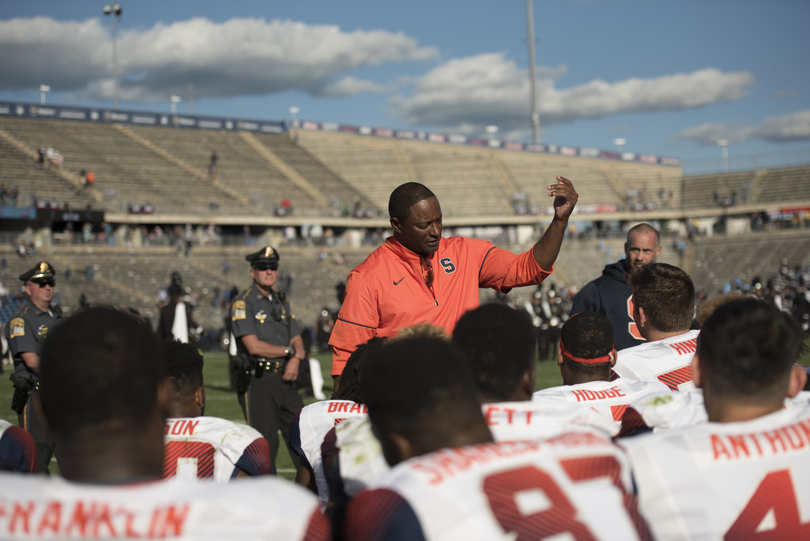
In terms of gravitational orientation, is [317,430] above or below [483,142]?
below

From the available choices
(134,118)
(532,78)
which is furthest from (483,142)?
(134,118)

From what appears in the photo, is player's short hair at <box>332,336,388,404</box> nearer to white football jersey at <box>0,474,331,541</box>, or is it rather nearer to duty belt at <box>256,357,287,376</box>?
white football jersey at <box>0,474,331,541</box>

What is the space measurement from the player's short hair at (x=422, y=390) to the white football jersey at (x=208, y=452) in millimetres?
1322

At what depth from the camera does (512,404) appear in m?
2.04

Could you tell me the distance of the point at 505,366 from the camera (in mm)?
2076

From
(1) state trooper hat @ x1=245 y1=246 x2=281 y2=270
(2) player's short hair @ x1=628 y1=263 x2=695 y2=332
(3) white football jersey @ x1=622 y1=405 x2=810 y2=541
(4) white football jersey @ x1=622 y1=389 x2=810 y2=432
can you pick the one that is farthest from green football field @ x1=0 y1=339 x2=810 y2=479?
(3) white football jersey @ x1=622 y1=405 x2=810 y2=541

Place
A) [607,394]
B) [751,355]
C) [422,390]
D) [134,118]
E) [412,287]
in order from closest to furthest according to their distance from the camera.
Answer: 1. [422,390]
2. [751,355]
3. [607,394]
4. [412,287]
5. [134,118]

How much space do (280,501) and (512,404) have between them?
0.77m

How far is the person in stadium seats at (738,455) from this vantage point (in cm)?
190

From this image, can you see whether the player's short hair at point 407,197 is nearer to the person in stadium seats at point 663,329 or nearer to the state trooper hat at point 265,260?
the person in stadium seats at point 663,329

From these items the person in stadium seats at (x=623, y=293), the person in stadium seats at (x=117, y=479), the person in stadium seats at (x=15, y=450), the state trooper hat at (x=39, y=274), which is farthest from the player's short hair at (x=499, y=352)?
the state trooper hat at (x=39, y=274)

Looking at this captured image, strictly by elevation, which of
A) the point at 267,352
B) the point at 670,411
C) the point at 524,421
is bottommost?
the point at 267,352

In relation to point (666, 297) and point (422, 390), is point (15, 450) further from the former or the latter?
point (666, 297)

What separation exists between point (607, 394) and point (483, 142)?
52429 mm
